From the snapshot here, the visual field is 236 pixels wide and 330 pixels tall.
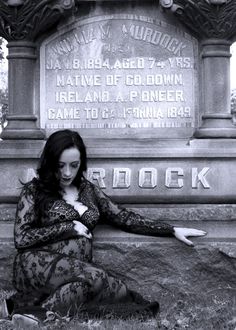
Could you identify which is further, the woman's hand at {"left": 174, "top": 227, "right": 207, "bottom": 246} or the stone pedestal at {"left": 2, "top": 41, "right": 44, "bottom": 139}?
the stone pedestal at {"left": 2, "top": 41, "right": 44, "bottom": 139}

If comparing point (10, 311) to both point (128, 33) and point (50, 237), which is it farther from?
point (128, 33)

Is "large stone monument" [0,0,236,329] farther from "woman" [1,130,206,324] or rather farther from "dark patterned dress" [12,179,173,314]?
"dark patterned dress" [12,179,173,314]

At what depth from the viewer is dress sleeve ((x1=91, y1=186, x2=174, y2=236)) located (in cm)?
703

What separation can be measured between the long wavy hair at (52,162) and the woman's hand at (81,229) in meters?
0.26

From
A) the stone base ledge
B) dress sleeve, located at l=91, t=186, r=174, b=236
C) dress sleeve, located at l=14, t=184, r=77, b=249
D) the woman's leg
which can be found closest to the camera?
the woman's leg

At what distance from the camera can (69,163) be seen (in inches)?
263

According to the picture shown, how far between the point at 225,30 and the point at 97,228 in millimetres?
1816

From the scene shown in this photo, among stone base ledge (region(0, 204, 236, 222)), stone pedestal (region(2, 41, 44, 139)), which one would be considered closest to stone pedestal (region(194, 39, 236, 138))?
stone base ledge (region(0, 204, 236, 222))

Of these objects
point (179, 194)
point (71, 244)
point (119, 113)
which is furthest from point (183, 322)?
point (119, 113)

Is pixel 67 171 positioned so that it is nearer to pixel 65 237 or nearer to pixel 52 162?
pixel 52 162

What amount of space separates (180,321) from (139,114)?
6.71ft

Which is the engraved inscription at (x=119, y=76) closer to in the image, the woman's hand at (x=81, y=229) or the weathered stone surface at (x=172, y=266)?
the weathered stone surface at (x=172, y=266)

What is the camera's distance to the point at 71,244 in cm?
665

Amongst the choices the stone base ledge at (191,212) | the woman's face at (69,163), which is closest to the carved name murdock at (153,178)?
the stone base ledge at (191,212)
